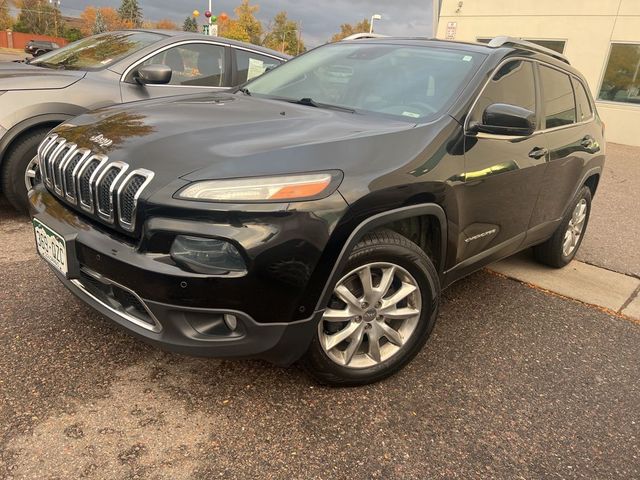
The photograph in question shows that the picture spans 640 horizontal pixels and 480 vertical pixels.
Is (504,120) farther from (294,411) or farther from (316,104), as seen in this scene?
(294,411)

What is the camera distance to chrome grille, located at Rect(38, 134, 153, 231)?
208cm

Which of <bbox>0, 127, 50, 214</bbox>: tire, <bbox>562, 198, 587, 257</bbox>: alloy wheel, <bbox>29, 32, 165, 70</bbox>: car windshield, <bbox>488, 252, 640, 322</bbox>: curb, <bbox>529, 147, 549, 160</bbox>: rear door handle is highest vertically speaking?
<bbox>29, 32, 165, 70</bbox>: car windshield

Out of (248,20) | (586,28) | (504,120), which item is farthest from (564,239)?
(248,20)

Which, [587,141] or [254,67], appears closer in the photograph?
[587,141]

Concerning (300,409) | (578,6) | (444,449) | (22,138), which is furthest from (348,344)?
(578,6)

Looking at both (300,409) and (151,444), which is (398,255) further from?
(151,444)

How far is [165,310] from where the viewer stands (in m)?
2.04

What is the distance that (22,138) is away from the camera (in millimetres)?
4098

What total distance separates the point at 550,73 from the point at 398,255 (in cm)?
221

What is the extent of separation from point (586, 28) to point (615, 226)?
9.78 metres

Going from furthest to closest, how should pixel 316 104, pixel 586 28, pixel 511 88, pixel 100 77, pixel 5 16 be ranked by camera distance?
pixel 5 16 < pixel 586 28 < pixel 100 77 < pixel 511 88 < pixel 316 104

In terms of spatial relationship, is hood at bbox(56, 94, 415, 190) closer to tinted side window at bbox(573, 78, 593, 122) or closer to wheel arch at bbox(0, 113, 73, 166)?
wheel arch at bbox(0, 113, 73, 166)

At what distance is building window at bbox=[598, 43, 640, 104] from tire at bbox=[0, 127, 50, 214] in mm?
13708

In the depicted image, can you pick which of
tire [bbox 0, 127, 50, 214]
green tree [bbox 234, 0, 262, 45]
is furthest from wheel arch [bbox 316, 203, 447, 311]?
green tree [bbox 234, 0, 262, 45]
